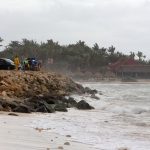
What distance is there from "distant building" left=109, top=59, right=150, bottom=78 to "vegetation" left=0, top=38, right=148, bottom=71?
851 centimetres

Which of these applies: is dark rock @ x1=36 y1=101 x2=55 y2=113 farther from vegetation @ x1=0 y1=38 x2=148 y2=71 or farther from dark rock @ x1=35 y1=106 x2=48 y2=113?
vegetation @ x1=0 y1=38 x2=148 y2=71

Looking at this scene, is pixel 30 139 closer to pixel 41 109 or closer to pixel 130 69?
pixel 41 109

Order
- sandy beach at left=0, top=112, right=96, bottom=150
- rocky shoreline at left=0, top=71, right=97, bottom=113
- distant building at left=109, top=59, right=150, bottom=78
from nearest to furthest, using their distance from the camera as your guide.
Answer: sandy beach at left=0, top=112, right=96, bottom=150 → rocky shoreline at left=0, top=71, right=97, bottom=113 → distant building at left=109, top=59, right=150, bottom=78

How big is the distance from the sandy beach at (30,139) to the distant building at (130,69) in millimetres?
90469

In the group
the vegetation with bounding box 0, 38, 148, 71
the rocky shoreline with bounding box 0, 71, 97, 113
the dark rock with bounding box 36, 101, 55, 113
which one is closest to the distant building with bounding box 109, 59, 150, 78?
the vegetation with bounding box 0, 38, 148, 71

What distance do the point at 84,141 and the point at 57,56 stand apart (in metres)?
103

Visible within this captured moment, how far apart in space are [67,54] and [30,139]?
106049 millimetres

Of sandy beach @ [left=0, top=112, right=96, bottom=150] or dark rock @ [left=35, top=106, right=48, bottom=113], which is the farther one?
dark rock @ [left=35, top=106, right=48, bottom=113]

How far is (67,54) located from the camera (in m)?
117

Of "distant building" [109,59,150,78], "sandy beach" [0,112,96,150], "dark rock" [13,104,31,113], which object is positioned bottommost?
"sandy beach" [0,112,96,150]

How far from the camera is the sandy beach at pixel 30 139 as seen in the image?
10156 millimetres

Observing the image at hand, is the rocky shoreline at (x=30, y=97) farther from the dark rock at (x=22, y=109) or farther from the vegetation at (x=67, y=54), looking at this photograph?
the vegetation at (x=67, y=54)

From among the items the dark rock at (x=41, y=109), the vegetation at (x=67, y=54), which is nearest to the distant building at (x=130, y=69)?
the vegetation at (x=67, y=54)

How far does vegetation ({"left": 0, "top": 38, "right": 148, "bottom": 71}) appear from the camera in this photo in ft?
361
